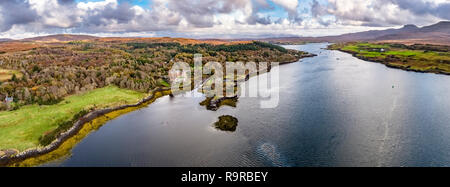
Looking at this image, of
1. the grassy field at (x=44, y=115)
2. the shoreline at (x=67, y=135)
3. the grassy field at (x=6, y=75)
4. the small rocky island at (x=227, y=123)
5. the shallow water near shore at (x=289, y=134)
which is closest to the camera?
the shallow water near shore at (x=289, y=134)

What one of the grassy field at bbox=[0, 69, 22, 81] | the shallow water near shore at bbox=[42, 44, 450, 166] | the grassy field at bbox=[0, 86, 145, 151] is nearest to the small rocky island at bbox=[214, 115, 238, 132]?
the shallow water near shore at bbox=[42, 44, 450, 166]

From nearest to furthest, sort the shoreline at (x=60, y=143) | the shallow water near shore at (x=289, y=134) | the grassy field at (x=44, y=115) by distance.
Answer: the shallow water near shore at (x=289, y=134) → the shoreline at (x=60, y=143) → the grassy field at (x=44, y=115)

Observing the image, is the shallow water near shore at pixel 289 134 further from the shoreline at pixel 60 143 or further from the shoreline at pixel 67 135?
the shoreline at pixel 67 135

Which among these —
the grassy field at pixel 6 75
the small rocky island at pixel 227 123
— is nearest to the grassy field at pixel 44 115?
the small rocky island at pixel 227 123

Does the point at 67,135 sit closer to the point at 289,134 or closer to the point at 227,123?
the point at 227,123

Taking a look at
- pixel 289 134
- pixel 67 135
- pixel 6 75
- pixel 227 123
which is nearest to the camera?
pixel 289 134

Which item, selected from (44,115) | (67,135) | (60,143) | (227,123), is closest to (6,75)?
(44,115)
